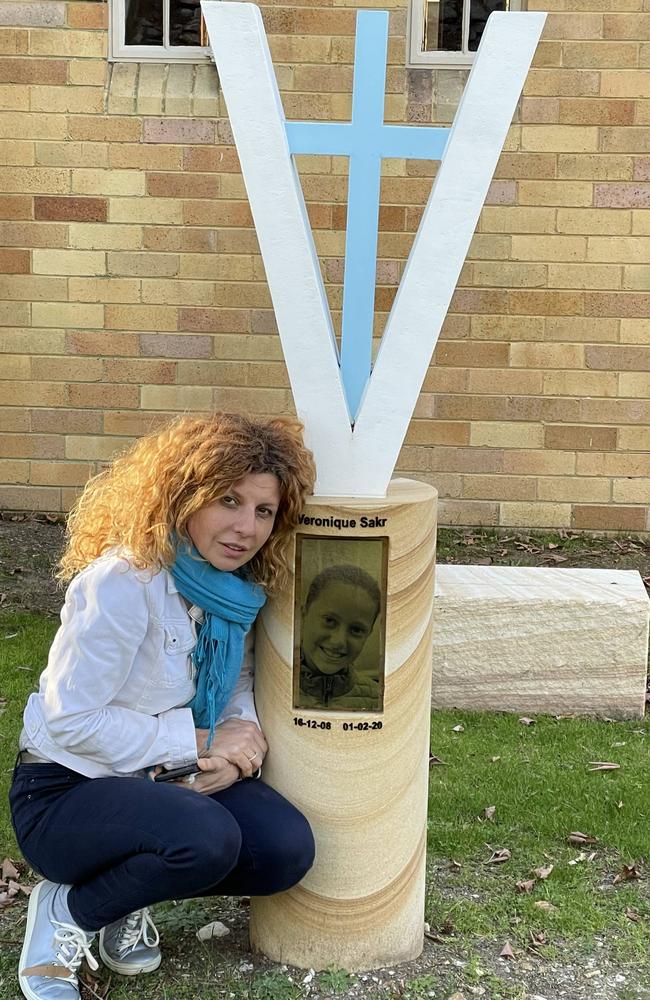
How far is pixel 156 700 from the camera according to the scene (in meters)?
2.67

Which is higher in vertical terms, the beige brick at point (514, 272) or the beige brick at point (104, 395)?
the beige brick at point (514, 272)

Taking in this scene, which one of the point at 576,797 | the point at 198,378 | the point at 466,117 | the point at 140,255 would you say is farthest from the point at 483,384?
the point at 466,117

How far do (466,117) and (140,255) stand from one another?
15.5 ft

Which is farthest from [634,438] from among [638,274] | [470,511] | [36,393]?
[36,393]

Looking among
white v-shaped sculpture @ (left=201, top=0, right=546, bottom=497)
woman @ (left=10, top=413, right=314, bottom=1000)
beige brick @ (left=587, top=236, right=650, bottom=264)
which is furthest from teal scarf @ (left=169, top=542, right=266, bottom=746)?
beige brick @ (left=587, top=236, right=650, bottom=264)

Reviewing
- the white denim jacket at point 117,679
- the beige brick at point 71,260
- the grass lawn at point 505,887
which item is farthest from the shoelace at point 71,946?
the beige brick at point 71,260

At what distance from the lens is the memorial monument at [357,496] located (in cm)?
270

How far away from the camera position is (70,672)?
8.36 ft

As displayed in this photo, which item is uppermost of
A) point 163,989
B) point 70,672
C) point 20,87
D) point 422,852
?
point 20,87

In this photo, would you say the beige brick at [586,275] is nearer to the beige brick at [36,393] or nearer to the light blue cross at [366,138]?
the beige brick at [36,393]

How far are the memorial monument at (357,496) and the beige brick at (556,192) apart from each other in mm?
4452

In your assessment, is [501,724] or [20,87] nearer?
[501,724]

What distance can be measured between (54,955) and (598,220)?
5667mm

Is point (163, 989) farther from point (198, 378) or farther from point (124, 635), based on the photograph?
point (198, 378)
